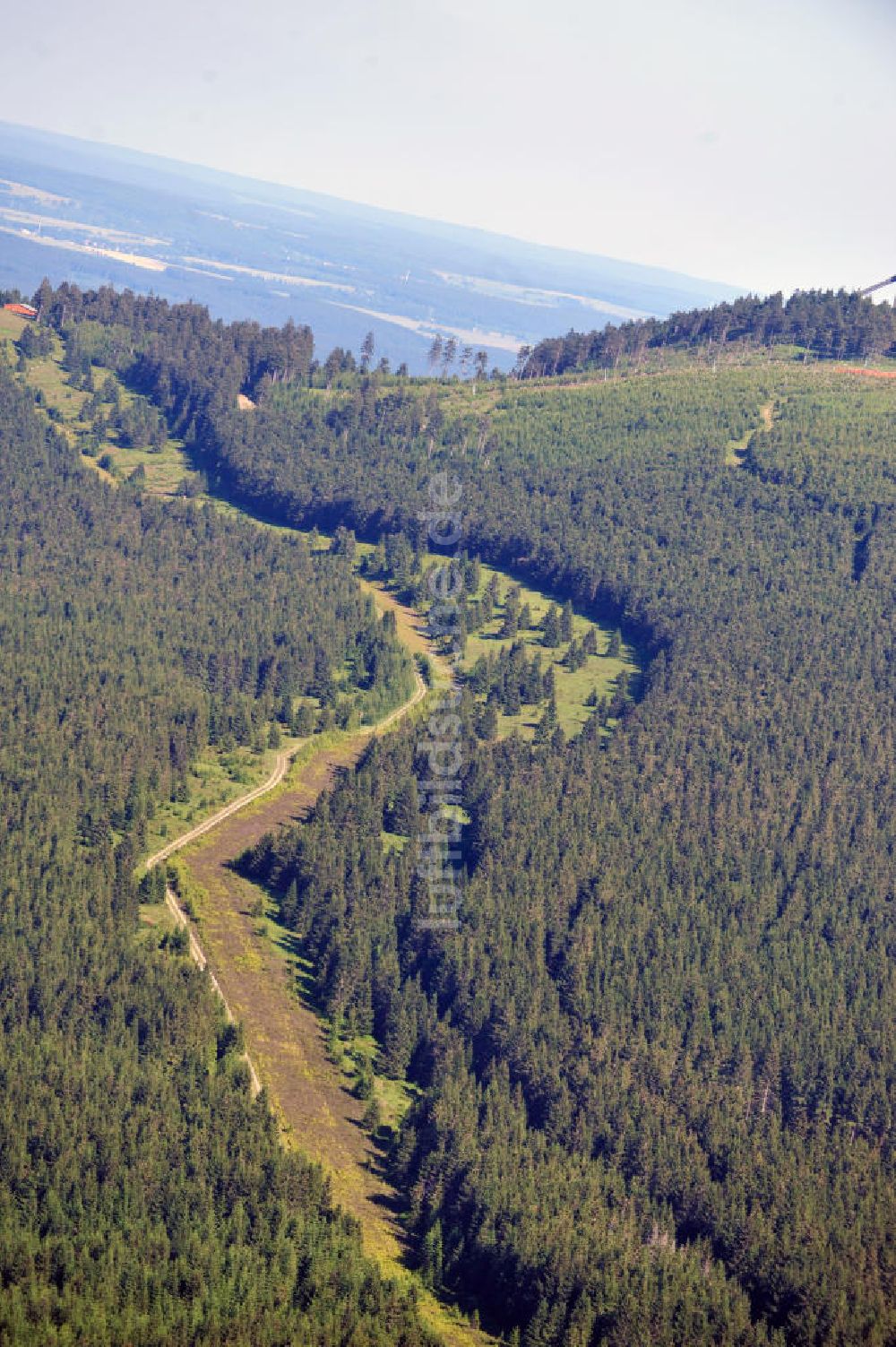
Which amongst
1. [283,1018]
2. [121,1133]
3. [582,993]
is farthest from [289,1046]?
[121,1133]

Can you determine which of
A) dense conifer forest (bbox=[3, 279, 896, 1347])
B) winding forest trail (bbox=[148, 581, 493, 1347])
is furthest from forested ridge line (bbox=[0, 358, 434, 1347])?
winding forest trail (bbox=[148, 581, 493, 1347])

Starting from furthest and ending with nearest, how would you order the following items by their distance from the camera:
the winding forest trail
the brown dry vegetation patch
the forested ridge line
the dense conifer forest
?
the winding forest trail, the brown dry vegetation patch, the dense conifer forest, the forested ridge line

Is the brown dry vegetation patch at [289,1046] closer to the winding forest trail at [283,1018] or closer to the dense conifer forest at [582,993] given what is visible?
the winding forest trail at [283,1018]

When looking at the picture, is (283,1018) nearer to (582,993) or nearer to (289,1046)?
(289,1046)

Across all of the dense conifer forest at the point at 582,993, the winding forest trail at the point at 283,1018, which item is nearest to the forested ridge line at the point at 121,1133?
the dense conifer forest at the point at 582,993

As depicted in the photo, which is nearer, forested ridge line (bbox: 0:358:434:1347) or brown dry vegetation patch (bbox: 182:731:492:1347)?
forested ridge line (bbox: 0:358:434:1347)

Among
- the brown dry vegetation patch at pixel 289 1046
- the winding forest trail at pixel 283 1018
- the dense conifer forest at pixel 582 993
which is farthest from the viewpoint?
the winding forest trail at pixel 283 1018

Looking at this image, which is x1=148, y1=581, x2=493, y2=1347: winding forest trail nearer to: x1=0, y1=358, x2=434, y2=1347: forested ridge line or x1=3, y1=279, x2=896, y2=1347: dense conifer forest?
x1=3, y1=279, x2=896, y2=1347: dense conifer forest

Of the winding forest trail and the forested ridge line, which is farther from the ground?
the forested ridge line

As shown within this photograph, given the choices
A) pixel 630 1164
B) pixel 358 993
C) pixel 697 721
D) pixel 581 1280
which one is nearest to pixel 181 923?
pixel 358 993
